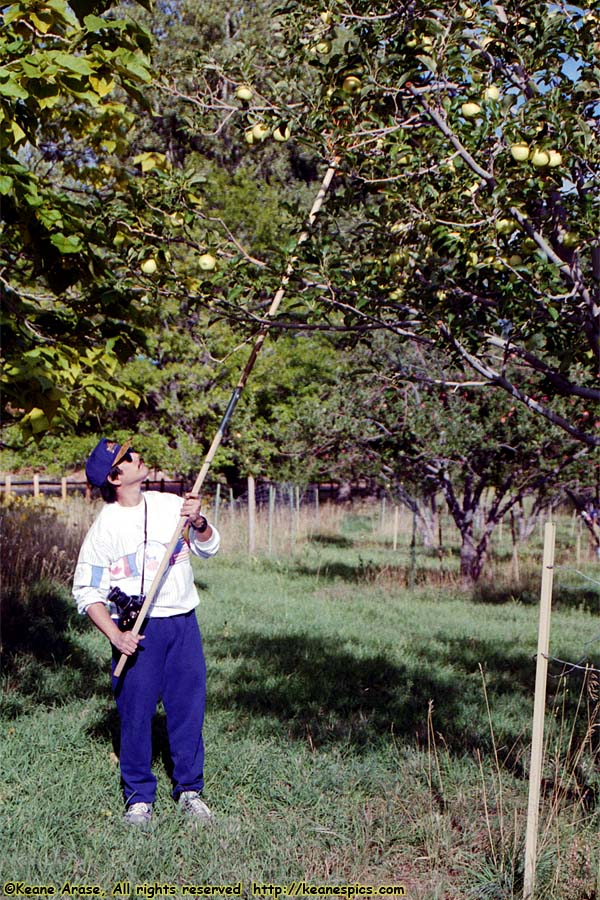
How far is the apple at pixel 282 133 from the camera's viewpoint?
362 centimetres

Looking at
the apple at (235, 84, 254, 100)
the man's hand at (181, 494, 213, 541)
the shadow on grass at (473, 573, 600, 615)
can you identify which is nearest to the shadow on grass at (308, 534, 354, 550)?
the shadow on grass at (473, 573, 600, 615)

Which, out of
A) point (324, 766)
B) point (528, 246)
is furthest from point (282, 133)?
point (324, 766)

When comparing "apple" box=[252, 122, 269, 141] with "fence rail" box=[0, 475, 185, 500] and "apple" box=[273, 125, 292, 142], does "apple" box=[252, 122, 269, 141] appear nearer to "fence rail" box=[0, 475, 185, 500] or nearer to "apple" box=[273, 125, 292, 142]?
"apple" box=[273, 125, 292, 142]

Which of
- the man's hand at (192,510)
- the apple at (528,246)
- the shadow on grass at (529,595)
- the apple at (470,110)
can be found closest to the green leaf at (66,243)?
the man's hand at (192,510)

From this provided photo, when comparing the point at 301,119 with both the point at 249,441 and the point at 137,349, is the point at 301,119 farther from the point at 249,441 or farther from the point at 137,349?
the point at 249,441

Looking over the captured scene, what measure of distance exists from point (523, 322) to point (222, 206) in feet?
57.5

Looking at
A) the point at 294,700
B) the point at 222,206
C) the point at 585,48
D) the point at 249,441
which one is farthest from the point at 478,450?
the point at 222,206

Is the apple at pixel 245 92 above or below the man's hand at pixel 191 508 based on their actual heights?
above

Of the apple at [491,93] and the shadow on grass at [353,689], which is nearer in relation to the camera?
the apple at [491,93]

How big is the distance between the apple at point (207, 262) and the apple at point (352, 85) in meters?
0.90

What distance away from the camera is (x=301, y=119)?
143 inches

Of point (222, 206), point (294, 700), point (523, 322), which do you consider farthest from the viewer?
point (222, 206)

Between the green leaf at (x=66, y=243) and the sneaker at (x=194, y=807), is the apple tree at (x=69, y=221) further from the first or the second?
the sneaker at (x=194, y=807)

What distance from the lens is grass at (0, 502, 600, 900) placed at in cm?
351
